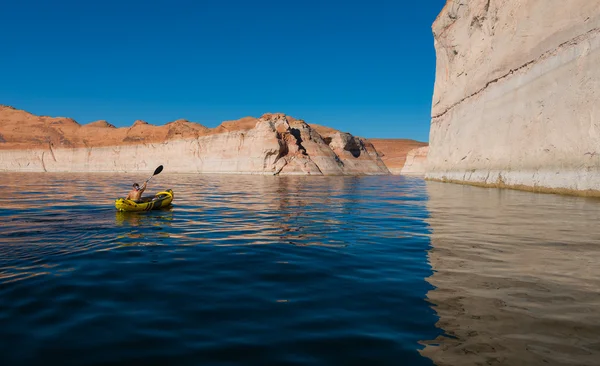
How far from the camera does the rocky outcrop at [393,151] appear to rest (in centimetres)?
10857

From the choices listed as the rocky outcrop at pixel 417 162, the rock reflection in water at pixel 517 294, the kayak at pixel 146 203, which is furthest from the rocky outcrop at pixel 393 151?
the rock reflection in water at pixel 517 294

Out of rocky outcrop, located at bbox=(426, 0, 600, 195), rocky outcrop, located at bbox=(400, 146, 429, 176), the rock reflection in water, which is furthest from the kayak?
rocky outcrop, located at bbox=(400, 146, 429, 176)

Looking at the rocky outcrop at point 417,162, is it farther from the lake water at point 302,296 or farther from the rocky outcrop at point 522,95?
the lake water at point 302,296

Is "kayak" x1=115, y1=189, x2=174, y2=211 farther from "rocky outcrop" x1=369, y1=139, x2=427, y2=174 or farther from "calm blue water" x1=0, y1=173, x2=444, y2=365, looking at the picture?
"rocky outcrop" x1=369, y1=139, x2=427, y2=174

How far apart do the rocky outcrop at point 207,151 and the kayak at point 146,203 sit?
38.6 meters

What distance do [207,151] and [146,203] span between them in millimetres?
47494

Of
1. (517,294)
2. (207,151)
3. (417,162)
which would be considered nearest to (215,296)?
(517,294)

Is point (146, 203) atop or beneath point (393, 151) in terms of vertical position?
beneath

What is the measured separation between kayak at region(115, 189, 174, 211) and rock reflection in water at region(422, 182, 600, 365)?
8322 mm

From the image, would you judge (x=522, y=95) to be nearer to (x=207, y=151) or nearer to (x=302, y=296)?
(x=302, y=296)

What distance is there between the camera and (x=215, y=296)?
428 centimetres

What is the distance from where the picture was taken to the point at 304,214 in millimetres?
11562

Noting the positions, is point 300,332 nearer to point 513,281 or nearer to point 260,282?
point 260,282

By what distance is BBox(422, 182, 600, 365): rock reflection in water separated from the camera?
292 cm
